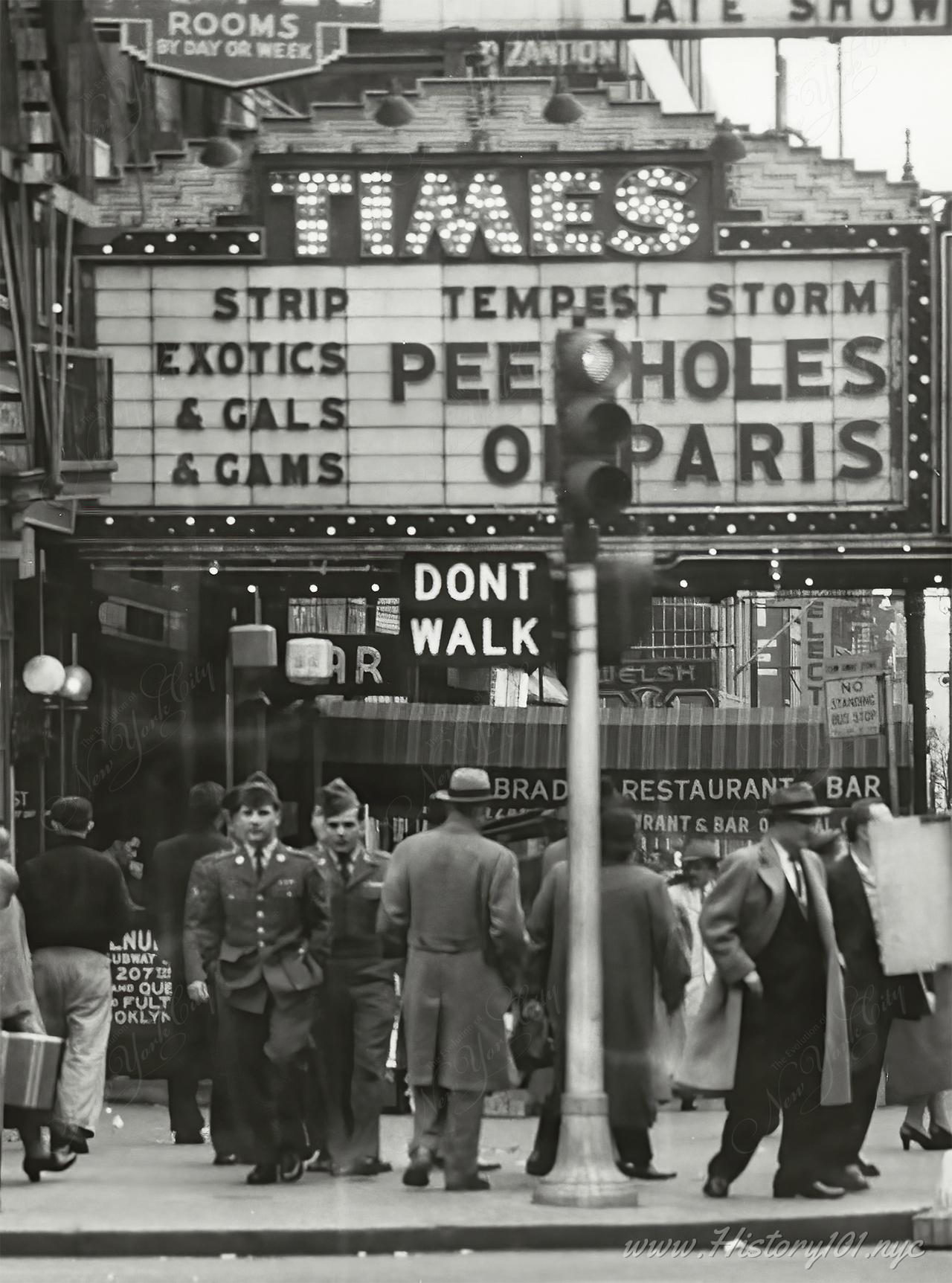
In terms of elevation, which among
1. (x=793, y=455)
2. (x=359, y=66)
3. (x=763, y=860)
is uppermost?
(x=359, y=66)

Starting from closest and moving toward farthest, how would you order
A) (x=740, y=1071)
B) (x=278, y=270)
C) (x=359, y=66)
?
(x=740, y=1071) < (x=278, y=270) < (x=359, y=66)

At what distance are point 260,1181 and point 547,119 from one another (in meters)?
7.42

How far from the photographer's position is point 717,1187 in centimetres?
955

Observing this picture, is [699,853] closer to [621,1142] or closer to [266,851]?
[621,1142]

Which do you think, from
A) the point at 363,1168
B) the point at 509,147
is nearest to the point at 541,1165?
A: the point at 363,1168

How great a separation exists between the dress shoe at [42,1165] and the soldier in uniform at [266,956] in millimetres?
872

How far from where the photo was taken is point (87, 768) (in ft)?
50.7

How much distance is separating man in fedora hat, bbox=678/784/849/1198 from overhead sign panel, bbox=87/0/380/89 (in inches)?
236

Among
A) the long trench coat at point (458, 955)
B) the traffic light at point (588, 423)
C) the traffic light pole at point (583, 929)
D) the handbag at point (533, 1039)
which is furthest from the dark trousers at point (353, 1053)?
the traffic light at point (588, 423)

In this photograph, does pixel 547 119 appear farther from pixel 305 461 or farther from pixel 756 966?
pixel 756 966

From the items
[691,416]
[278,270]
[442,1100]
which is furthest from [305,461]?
[442,1100]

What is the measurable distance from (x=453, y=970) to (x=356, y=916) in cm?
78

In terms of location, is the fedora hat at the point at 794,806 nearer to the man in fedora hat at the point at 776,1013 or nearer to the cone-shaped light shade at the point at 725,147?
the man in fedora hat at the point at 776,1013

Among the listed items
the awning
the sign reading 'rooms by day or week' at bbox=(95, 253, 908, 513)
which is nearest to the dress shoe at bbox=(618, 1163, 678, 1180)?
the sign reading 'rooms by day or week' at bbox=(95, 253, 908, 513)
